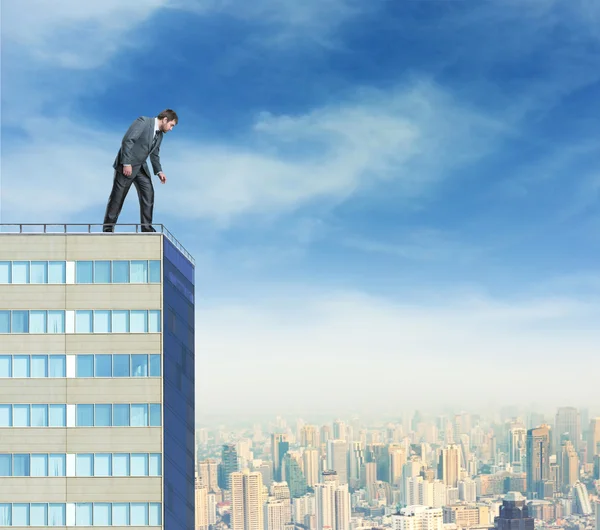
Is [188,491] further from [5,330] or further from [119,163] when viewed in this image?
[119,163]

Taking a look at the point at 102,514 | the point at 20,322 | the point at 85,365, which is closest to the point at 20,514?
the point at 102,514

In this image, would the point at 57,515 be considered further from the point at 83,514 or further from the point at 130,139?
the point at 130,139

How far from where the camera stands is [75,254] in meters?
66.4

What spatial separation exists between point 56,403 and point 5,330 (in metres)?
5.20

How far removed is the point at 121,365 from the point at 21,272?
25.9 ft

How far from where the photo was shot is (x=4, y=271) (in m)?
66.8

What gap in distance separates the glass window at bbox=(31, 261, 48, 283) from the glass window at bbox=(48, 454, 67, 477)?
1001 cm

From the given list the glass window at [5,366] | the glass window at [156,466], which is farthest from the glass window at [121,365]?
the glass window at [5,366]

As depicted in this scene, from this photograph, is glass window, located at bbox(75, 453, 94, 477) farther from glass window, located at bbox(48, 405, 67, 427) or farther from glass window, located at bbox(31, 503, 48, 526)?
glass window, located at bbox(31, 503, 48, 526)

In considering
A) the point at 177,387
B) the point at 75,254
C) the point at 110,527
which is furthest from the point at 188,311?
the point at 110,527

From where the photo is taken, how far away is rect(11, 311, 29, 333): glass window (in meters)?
66.5

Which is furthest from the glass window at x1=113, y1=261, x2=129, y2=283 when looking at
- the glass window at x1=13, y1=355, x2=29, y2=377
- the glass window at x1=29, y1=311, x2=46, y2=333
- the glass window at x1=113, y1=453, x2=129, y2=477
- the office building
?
the glass window at x1=113, y1=453, x2=129, y2=477

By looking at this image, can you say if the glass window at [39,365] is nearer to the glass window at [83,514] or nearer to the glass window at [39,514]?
the glass window at [39,514]

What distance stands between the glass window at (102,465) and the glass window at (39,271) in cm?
1047
